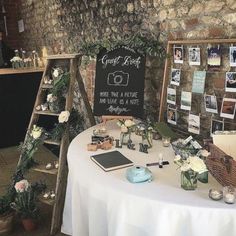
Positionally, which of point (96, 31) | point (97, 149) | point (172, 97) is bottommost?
point (97, 149)

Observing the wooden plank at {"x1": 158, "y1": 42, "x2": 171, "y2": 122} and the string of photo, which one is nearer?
the string of photo

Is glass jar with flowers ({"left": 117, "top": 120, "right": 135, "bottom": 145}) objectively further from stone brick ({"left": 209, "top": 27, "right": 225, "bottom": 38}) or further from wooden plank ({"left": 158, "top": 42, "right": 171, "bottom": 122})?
stone brick ({"left": 209, "top": 27, "right": 225, "bottom": 38})

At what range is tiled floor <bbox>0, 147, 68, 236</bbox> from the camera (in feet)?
8.41

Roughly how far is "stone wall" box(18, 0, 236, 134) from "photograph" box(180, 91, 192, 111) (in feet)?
1.00

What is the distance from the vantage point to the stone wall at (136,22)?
1.95m

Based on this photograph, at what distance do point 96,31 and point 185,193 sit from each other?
7.30 feet

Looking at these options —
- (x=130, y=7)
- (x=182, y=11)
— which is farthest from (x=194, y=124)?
(x=130, y=7)

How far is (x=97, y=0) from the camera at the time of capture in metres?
3.05

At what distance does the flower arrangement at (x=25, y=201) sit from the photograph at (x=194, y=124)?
51.8 inches

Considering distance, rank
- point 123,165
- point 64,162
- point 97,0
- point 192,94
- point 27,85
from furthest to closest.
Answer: point 27,85 < point 97,0 < point 64,162 < point 192,94 < point 123,165

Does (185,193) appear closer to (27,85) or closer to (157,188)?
(157,188)

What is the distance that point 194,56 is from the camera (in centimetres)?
210

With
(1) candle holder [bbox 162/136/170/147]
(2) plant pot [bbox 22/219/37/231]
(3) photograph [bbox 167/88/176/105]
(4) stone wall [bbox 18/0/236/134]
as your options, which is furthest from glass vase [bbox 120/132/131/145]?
(2) plant pot [bbox 22/219/37/231]

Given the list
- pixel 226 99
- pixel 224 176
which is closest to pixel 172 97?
pixel 226 99
